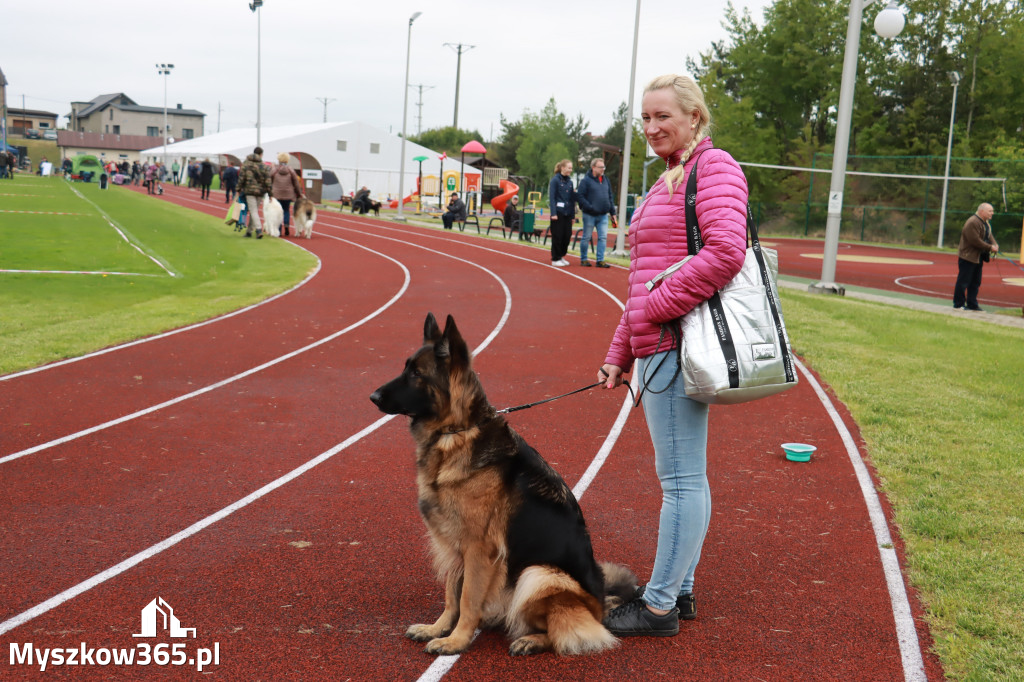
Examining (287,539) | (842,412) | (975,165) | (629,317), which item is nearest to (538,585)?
(629,317)

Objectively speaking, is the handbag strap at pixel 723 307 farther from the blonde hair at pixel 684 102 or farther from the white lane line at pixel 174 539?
the white lane line at pixel 174 539

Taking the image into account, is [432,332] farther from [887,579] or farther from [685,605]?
[887,579]

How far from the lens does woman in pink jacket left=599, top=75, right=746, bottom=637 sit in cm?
317

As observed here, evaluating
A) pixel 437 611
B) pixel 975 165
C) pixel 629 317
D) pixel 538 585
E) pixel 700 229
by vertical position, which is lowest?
pixel 437 611

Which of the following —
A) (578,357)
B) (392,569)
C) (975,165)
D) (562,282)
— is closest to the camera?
(392,569)

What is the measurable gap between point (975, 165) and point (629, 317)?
42.8 metres

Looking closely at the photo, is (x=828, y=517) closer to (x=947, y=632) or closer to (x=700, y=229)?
(x=947, y=632)

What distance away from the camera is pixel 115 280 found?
15594 mm

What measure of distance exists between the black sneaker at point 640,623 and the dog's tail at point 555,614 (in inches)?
5.5

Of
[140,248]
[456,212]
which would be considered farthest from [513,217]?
[140,248]

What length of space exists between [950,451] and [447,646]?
4.93 m

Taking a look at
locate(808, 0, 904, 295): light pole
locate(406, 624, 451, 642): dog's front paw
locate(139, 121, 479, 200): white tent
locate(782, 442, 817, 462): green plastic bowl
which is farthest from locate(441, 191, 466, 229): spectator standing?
locate(406, 624, 451, 642): dog's front paw

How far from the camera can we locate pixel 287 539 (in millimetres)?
4797

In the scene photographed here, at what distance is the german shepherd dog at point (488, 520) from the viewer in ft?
11.4
